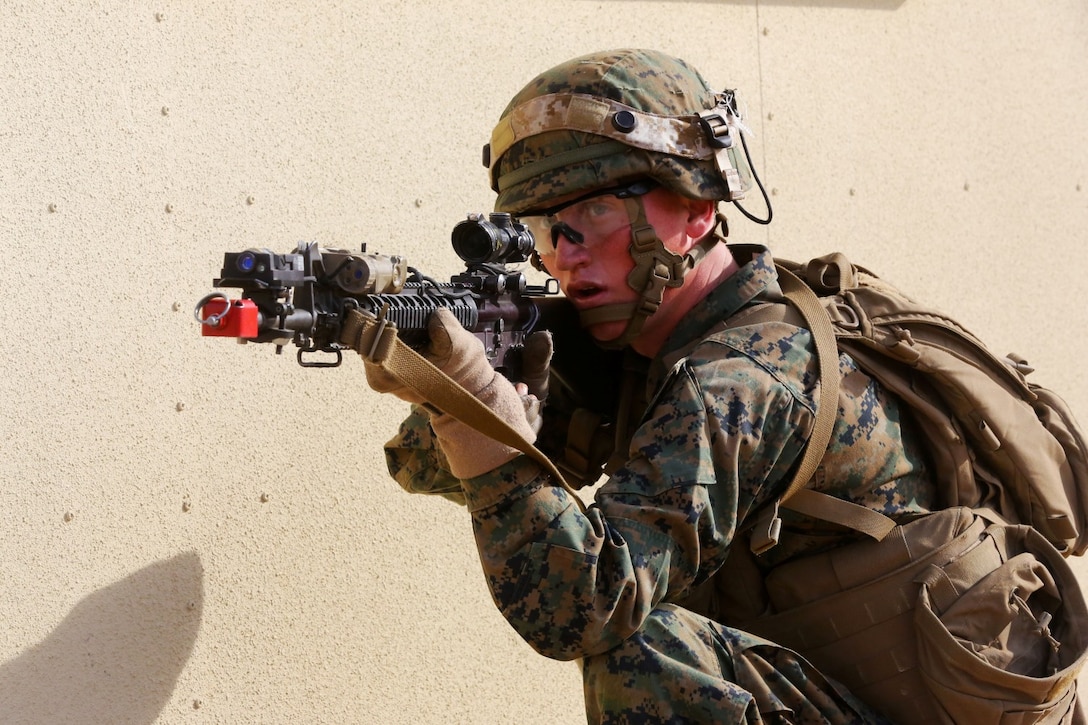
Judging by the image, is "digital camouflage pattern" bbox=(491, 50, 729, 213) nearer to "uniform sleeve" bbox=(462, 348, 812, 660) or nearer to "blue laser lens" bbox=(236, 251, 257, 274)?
"uniform sleeve" bbox=(462, 348, 812, 660)

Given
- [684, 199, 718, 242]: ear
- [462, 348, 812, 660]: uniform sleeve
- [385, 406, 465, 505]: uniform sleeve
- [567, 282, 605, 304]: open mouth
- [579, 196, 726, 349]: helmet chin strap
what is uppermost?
[684, 199, 718, 242]: ear

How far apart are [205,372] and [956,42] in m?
3.35

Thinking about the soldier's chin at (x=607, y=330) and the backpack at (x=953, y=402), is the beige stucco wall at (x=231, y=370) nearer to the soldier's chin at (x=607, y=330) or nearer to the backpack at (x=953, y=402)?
the soldier's chin at (x=607, y=330)

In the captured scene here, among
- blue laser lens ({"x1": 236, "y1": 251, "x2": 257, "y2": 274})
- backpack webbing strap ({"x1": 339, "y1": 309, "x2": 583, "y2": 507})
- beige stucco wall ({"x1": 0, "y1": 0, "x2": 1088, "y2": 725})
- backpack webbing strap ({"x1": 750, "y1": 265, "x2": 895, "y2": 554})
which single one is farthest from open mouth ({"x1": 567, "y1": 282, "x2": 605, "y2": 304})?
blue laser lens ({"x1": 236, "y1": 251, "x2": 257, "y2": 274})

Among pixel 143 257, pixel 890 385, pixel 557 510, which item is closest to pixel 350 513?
pixel 143 257

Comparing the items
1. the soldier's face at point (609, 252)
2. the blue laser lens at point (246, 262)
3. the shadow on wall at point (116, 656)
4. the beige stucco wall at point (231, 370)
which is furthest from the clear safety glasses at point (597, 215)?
the shadow on wall at point (116, 656)

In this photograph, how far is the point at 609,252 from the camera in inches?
104

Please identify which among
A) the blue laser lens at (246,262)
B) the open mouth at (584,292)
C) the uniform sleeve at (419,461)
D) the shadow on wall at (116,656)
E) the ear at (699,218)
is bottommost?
the shadow on wall at (116,656)

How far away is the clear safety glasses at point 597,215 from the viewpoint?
104 inches

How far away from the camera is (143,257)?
9.23 feet

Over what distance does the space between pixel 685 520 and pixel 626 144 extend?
0.86 metres

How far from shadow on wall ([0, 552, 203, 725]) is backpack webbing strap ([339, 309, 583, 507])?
107 centimetres

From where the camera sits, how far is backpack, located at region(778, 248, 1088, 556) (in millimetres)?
2598

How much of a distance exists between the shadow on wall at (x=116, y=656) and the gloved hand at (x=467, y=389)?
0.99m
